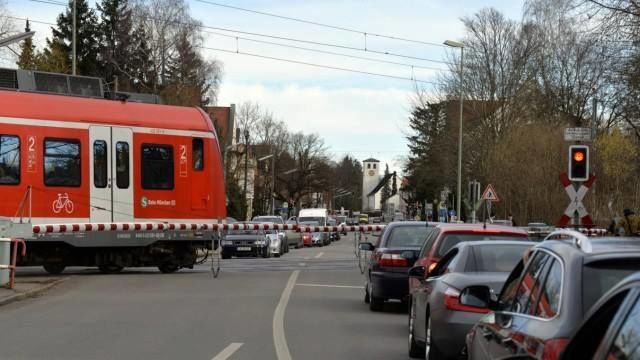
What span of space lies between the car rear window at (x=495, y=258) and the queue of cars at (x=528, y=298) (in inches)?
0.4

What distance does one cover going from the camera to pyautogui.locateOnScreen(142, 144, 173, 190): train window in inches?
858

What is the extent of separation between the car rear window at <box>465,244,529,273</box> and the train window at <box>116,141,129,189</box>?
44.2 feet

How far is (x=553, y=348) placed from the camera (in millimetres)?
4246

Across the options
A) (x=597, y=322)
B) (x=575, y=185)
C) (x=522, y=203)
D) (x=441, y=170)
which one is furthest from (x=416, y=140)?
(x=597, y=322)

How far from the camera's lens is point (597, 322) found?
3631 mm

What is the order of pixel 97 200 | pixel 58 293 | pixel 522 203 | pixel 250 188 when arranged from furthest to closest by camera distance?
pixel 250 188, pixel 522 203, pixel 97 200, pixel 58 293

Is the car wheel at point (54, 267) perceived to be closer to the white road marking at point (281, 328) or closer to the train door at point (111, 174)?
the train door at point (111, 174)

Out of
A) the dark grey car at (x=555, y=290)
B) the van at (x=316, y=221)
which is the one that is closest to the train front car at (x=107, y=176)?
the dark grey car at (x=555, y=290)

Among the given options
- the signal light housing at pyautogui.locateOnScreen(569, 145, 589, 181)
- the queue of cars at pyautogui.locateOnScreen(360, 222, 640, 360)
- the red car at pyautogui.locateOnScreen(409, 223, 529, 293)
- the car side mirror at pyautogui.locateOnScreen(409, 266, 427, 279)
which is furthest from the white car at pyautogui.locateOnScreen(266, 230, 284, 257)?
the car side mirror at pyautogui.locateOnScreen(409, 266, 427, 279)

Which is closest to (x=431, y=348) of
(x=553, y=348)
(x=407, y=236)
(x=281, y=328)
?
(x=281, y=328)

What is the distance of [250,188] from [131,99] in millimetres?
87053

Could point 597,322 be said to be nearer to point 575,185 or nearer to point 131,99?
point 575,185

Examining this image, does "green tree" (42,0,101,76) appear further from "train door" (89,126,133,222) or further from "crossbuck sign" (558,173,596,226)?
"crossbuck sign" (558,173,596,226)

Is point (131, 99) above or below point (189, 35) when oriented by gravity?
below
